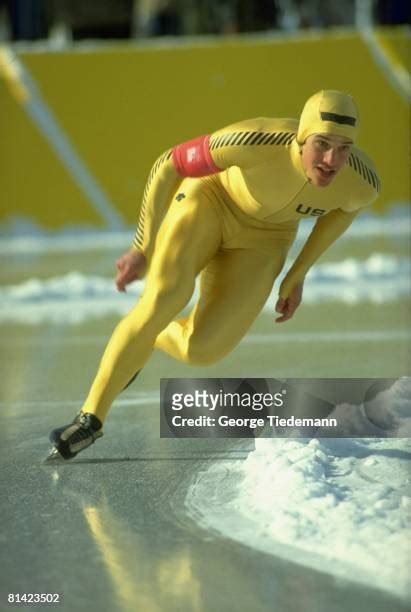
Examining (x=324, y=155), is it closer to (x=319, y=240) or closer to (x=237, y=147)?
(x=237, y=147)

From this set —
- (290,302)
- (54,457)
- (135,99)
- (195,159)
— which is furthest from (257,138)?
(135,99)

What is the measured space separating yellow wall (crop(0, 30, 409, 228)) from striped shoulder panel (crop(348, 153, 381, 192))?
443cm

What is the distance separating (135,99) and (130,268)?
4917 millimetres

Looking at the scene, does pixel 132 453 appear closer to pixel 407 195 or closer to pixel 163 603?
pixel 163 603

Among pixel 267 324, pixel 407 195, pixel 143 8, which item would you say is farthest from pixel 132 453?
pixel 143 8

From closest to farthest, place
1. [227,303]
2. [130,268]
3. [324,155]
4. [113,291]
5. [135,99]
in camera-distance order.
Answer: [324,155], [130,268], [227,303], [113,291], [135,99]

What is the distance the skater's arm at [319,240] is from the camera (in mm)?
3477

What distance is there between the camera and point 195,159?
10.8 ft

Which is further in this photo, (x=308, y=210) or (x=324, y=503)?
(x=308, y=210)

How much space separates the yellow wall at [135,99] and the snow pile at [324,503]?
15.0 ft

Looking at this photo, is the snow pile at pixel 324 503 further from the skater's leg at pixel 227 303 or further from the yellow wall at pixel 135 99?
the yellow wall at pixel 135 99

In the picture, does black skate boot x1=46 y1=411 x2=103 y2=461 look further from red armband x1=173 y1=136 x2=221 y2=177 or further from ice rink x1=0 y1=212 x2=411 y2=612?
red armband x1=173 y1=136 x2=221 y2=177

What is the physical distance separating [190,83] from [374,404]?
16.0 feet

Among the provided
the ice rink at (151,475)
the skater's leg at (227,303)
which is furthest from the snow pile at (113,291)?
the skater's leg at (227,303)
